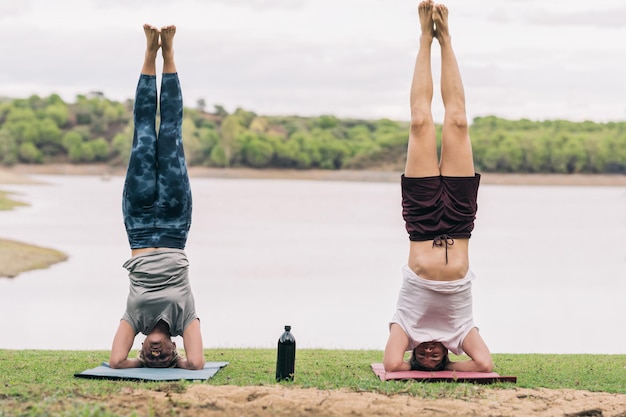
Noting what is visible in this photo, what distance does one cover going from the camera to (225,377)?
8219 mm

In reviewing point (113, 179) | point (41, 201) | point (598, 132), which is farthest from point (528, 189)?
point (41, 201)

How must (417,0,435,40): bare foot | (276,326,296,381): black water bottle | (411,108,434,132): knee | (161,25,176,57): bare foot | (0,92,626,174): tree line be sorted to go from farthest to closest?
1. (0,92,626,174): tree line
2. (161,25,176,57): bare foot
3. (417,0,435,40): bare foot
4. (411,108,434,132): knee
5. (276,326,296,381): black water bottle

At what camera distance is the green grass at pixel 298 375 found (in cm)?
664

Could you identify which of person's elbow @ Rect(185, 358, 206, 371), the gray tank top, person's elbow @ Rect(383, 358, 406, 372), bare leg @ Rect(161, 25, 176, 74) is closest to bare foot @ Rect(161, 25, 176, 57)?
bare leg @ Rect(161, 25, 176, 74)

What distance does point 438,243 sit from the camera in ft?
27.7

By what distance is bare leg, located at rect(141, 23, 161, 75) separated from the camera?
8.87 meters

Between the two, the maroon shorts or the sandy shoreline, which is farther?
the sandy shoreline

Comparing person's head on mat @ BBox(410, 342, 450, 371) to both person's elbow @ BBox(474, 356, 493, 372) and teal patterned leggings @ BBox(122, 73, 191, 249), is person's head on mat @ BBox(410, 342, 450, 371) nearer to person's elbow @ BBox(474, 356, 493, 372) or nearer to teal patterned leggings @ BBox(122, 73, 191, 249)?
person's elbow @ BBox(474, 356, 493, 372)

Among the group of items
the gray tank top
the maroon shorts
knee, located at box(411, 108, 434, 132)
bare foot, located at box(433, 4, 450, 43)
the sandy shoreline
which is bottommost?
the gray tank top

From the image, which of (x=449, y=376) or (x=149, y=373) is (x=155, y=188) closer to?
(x=149, y=373)

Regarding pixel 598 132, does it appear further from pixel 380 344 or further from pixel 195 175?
pixel 380 344

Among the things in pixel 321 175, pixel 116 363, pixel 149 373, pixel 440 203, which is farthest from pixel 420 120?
pixel 321 175

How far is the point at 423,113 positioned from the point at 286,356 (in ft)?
8.12

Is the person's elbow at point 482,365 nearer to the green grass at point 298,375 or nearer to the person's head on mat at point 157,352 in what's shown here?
the green grass at point 298,375
